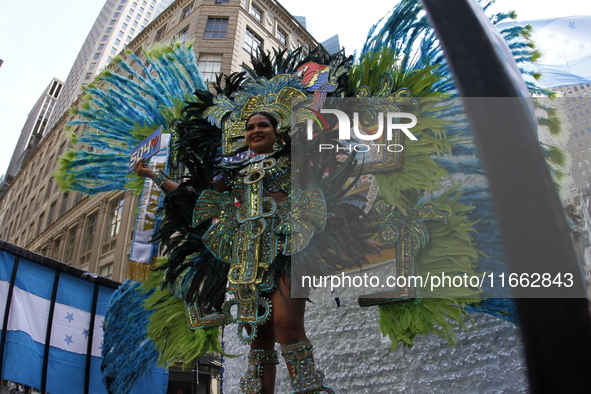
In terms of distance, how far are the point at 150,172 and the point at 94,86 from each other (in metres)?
1.26

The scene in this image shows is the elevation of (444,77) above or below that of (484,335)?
above

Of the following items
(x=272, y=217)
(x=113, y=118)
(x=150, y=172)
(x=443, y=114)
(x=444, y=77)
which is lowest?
(x=272, y=217)

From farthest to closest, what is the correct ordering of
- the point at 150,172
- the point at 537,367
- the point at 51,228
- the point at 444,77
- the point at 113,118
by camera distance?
the point at 51,228 < the point at 113,118 < the point at 150,172 < the point at 444,77 < the point at 537,367

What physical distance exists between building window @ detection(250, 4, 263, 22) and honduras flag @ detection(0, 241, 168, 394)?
15.0 m

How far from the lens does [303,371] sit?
2154 millimetres

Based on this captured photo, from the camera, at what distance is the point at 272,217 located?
256cm

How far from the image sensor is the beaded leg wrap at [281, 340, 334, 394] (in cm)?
210

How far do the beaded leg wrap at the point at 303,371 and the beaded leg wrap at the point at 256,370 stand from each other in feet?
0.80

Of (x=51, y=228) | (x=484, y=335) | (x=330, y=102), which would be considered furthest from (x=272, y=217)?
(x=51, y=228)

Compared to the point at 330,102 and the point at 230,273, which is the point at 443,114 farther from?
the point at 230,273

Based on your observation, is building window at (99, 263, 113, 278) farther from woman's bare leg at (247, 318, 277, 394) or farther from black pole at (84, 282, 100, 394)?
woman's bare leg at (247, 318, 277, 394)

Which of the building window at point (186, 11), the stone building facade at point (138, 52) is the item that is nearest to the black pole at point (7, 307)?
the stone building facade at point (138, 52)
